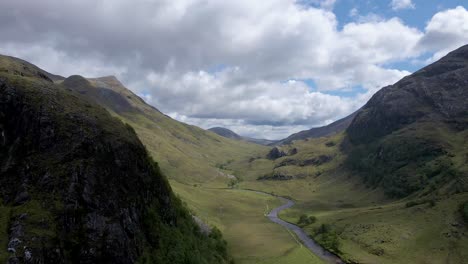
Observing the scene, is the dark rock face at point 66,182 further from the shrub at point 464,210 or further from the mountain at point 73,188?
the shrub at point 464,210

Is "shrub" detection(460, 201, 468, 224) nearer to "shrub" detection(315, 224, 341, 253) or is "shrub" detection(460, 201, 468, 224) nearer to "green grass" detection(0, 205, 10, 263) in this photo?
"shrub" detection(315, 224, 341, 253)

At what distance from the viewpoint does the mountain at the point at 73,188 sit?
63.6 m

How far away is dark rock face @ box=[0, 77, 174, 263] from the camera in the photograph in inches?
2506

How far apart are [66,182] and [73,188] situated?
182 centimetres

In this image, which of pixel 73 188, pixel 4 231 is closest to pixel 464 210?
pixel 73 188

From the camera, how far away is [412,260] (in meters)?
146

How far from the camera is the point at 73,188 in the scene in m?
71.9

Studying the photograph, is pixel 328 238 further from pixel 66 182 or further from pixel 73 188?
pixel 66 182

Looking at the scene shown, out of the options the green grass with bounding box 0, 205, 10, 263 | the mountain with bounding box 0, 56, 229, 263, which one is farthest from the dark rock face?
the green grass with bounding box 0, 205, 10, 263

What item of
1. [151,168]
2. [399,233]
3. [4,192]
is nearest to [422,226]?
[399,233]

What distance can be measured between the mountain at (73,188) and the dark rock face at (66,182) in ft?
0.58

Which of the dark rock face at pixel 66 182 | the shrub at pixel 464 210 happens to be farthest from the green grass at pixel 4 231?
the shrub at pixel 464 210

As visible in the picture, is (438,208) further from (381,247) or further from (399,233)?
(381,247)

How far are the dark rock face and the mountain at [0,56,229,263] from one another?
0.58 ft
